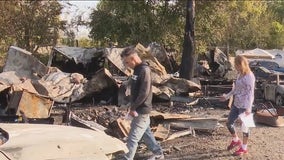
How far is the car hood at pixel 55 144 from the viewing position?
4652 mm

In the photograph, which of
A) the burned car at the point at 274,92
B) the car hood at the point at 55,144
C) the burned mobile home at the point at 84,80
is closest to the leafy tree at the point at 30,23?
the burned mobile home at the point at 84,80

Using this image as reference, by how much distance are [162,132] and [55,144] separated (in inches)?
212

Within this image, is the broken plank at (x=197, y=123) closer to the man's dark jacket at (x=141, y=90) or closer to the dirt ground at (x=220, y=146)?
the dirt ground at (x=220, y=146)

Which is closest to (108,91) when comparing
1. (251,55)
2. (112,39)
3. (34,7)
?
(34,7)

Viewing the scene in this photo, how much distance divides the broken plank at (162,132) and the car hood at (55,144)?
4363 mm

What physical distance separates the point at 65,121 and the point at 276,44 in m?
57.3

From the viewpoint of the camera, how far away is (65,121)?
10422 mm

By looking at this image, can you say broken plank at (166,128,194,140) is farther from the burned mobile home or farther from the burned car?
the burned car

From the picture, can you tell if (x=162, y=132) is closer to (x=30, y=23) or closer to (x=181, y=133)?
(x=181, y=133)

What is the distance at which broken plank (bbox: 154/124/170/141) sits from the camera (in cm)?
998

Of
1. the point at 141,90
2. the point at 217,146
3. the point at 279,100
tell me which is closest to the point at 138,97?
the point at 141,90

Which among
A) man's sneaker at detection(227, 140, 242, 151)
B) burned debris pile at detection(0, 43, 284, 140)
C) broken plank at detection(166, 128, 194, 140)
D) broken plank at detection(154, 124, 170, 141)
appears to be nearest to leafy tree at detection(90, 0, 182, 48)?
burned debris pile at detection(0, 43, 284, 140)

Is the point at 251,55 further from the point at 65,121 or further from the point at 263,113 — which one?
the point at 65,121

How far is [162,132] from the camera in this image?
1013cm
